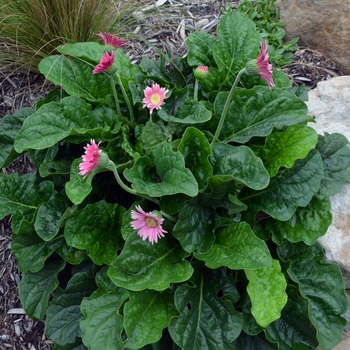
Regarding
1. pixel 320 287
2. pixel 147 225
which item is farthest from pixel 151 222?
pixel 320 287

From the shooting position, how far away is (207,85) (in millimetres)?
2424

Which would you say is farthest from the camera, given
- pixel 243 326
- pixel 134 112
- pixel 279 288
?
pixel 134 112

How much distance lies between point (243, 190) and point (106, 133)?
2.08ft

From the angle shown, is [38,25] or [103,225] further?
[38,25]

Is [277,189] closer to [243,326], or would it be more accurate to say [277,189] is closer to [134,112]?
[243,326]

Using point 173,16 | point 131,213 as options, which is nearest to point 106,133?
point 131,213

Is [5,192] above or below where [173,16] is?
below

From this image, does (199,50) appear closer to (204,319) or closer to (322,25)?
(322,25)

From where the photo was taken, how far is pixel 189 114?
2170 mm

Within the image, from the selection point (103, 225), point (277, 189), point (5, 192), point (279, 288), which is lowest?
point (5, 192)

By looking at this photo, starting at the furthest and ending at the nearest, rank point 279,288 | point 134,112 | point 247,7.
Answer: point 247,7, point 134,112, point 279,288

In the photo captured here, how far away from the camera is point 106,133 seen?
214 cm

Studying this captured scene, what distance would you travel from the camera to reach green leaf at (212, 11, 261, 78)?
2.44 meters

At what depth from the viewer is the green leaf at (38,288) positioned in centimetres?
216
